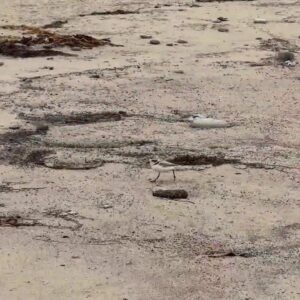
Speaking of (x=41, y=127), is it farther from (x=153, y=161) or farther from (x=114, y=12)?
(x=114, y=12)

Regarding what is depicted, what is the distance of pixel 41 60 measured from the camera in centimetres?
899

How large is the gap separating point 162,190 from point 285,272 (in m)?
1.27

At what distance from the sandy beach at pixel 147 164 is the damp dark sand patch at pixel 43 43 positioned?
0.03 meters

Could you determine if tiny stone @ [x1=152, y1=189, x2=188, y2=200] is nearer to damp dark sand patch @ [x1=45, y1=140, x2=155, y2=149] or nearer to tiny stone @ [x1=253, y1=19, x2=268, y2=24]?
damp dark sand patch @ [x1=45, y1=140, x2=155, y2=149]

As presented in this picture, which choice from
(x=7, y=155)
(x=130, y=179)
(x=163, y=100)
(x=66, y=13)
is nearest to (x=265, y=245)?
(x=130, y=179)

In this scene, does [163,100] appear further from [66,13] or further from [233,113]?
[66,13]

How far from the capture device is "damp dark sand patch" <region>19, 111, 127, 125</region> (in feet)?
22.6

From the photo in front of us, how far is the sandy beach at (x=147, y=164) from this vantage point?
14.2ft

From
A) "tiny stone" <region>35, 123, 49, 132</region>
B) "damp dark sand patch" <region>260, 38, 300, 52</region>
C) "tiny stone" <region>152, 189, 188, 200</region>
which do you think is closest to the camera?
"tiny stone" <region>152, 189, 188, 200</region>

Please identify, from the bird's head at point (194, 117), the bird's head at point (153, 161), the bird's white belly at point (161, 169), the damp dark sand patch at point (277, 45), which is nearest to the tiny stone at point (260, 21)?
the damp dark sand patch at point (277, 45)

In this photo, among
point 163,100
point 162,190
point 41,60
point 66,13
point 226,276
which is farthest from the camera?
point 66,13

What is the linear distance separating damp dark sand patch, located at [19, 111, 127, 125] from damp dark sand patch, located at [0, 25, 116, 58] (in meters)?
2.38

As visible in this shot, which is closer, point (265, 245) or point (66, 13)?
point (265, 245)

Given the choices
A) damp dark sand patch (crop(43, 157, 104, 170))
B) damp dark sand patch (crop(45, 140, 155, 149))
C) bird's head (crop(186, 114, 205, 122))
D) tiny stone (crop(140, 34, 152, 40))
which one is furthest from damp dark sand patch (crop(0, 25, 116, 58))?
damp dark sand patch (crop(43, 157, 104, 170))
